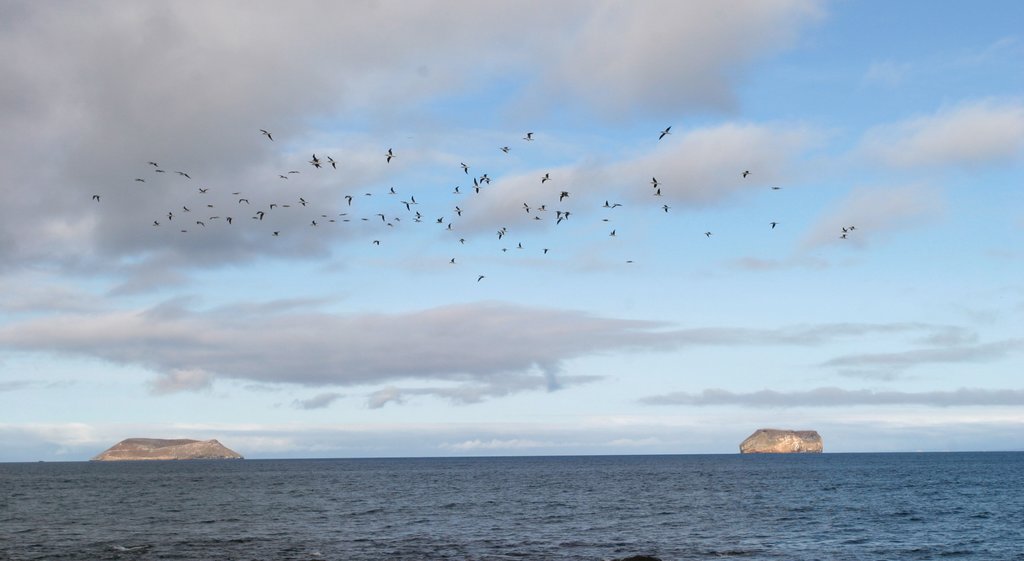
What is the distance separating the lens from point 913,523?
9500 centimetres

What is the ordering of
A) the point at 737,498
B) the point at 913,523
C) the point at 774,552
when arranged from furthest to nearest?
the point at 737,498 < the point at 913,523 < the point at 774,552

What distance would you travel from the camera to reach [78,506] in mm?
127125

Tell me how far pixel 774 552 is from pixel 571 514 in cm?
3780

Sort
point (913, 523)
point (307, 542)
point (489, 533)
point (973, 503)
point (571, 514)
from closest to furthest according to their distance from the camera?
point (307, 542), point (489, 533), point (913, 523), point (571, 514), point (973, 503)

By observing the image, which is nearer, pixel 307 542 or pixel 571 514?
pixel 307 542

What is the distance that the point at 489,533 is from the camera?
282 feet

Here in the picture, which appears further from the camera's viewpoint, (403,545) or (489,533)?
(489,533)

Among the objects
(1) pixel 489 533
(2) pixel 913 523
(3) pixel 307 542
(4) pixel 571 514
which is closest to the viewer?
(3) pixel 307 542

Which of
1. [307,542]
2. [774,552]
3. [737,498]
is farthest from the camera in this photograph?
[737,498]

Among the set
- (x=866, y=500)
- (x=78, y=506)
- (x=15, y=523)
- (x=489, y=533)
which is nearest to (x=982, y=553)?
(x=489, y=533)

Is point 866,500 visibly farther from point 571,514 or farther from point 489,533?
point 489,533

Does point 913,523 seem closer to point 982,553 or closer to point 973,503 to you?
point 982,553

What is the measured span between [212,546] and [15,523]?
38469 mm

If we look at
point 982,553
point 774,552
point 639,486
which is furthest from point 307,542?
point 639,486
